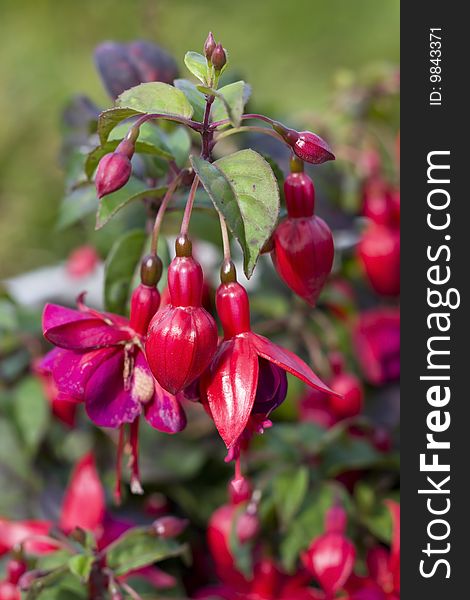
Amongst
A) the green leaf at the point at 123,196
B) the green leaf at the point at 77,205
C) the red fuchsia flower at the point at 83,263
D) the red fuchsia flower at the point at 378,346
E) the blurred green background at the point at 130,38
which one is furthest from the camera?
the blurred green background at the point at 130,38

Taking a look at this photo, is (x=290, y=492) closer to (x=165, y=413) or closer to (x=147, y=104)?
(x=165, y=413)

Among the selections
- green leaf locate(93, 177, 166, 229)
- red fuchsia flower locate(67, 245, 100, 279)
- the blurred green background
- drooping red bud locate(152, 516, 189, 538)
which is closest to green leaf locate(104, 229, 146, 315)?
green leaf locate(93, 177, 166, 229)

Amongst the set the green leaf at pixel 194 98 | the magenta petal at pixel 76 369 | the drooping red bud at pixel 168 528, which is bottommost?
the drooping red bud at pixel 168 528

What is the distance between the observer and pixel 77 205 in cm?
77

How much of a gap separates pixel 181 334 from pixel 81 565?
0.22m

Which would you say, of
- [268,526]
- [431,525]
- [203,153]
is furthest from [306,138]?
[268,526]

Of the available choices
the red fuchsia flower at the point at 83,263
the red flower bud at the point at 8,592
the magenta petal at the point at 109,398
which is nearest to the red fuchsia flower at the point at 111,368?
the magenta petal at the point at 109,398

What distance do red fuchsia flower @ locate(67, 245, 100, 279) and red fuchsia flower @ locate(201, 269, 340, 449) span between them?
666 mm

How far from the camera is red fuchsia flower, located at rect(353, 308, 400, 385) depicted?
904 millimetres

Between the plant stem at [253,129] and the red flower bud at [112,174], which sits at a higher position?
the plant stem at [253,129]

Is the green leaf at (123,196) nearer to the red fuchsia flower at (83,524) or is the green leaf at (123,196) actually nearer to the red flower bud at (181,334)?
the red flower bud at (181,334)

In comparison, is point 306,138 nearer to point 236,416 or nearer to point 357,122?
point 236,416

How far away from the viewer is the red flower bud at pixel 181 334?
442mm

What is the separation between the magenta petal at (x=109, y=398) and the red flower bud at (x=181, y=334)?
0.16 feet
